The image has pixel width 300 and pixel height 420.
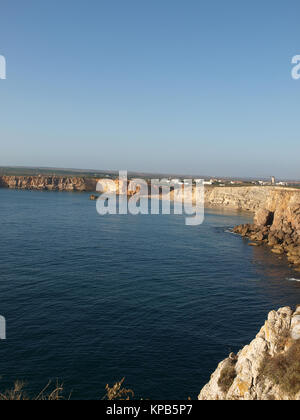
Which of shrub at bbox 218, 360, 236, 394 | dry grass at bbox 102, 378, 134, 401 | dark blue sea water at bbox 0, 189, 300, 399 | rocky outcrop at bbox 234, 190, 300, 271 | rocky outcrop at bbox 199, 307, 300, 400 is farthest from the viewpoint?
rocky outcrop at bbox 234, 190, 300, 271

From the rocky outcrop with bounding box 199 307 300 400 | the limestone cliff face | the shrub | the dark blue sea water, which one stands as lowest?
the dark blue sea water

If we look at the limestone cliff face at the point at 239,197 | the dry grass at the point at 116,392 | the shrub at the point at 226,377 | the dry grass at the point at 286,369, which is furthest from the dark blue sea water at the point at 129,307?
the limestone cliff face at the point at 239,197

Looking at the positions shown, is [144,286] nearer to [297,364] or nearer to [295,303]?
[295,303]

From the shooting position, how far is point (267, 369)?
1569 cm

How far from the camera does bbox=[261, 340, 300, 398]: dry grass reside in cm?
1426

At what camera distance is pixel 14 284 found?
4050cm

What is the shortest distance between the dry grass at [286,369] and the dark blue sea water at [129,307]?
887 centimetres

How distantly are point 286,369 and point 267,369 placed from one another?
94cm

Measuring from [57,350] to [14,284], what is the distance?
16496mm

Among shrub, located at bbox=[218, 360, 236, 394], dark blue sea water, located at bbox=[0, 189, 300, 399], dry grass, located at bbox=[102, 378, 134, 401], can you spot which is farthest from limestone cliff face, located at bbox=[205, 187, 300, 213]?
shrub, located at bbox=[218, 360, 236, 394]

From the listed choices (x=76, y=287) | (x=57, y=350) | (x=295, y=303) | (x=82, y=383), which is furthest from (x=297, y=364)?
(x=76, y=287)

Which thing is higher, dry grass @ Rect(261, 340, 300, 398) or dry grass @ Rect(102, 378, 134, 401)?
dry grass @ Rect(261, 340, 300, 398)

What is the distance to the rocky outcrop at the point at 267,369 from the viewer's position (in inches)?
576

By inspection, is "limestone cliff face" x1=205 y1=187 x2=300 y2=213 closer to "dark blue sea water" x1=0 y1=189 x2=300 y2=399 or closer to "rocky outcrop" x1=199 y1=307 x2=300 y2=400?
"dark blue sea water" x1=0 y1=189 x2=300 y2=399
